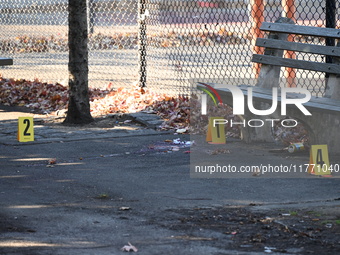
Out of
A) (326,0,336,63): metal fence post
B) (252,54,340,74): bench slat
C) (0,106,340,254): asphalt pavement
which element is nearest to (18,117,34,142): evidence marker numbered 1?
(0,106,340,254): asphalt pavement

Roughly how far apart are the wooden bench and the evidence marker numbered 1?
1.95 m

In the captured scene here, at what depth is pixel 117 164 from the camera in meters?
6.82

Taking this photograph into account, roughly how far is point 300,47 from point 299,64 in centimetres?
17

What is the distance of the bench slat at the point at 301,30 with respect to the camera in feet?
22.3

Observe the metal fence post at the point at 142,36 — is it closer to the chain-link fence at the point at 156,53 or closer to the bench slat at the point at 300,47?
the chain-link fence at the point at 156,53

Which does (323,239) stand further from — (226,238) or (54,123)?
(54,123)

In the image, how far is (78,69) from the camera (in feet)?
28.7

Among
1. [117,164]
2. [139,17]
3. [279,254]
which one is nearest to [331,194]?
[279,254]

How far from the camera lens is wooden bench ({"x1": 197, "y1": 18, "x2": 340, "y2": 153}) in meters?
6.80

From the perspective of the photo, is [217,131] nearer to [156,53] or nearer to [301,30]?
[301,30]

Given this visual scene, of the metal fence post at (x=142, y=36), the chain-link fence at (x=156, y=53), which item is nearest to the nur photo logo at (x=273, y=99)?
the chain-link fence at (x=156, y=53)

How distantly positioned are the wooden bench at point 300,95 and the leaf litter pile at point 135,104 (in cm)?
60

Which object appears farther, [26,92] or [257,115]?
[26,92]

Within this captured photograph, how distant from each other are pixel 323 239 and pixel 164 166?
98.1 inches
